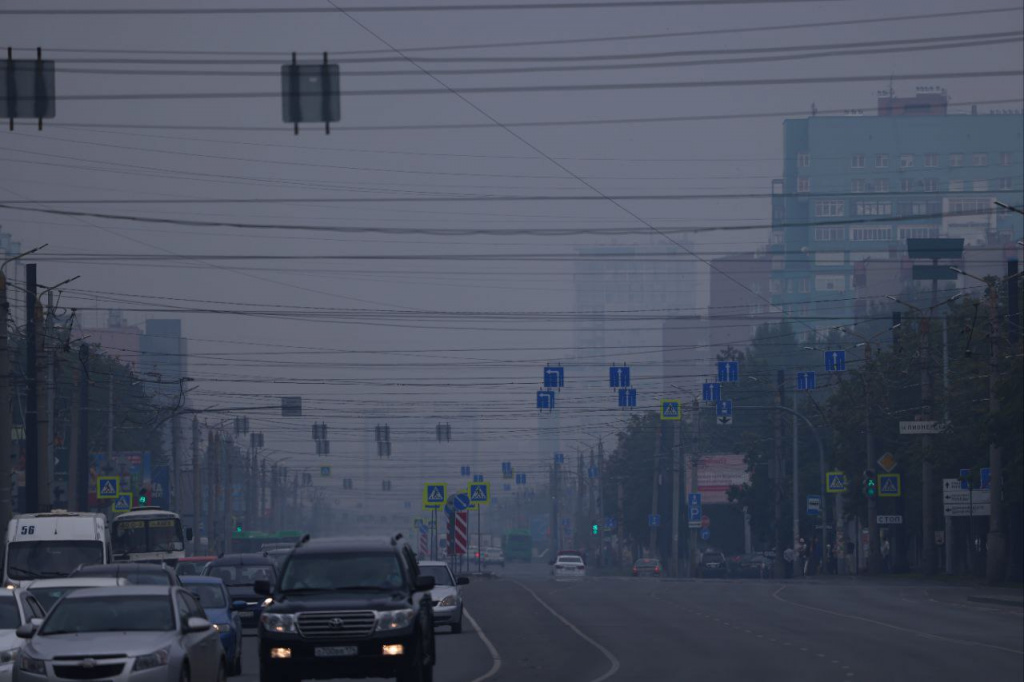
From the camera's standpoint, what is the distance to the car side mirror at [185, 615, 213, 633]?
1861cm

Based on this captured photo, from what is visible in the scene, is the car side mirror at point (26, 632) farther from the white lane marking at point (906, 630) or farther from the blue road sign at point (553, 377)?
the blue road sign at point (553, 377)

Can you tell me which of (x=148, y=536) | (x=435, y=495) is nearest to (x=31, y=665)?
(x=148, y=536)

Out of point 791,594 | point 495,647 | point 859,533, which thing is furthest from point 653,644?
point 859,533

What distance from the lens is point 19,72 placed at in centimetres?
2136

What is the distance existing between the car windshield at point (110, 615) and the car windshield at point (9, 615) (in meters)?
2.78

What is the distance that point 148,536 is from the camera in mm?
56469

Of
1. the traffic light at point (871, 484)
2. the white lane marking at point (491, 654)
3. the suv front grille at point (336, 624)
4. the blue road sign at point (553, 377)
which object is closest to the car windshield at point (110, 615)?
the suv front grille at point (336, 624)

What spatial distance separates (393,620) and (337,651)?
2.56 feet

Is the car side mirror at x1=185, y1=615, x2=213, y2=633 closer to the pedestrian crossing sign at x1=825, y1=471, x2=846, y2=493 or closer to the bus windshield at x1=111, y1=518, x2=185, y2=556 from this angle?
the bus windshield at x1=111, y1=518, x2=185, y2=556

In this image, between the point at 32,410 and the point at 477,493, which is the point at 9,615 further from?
the point at 477,493

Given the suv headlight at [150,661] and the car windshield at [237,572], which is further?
the car windshield at [237,572]

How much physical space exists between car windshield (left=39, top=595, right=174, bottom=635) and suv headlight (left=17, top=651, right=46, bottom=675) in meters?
0.68

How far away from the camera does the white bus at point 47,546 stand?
129 feet

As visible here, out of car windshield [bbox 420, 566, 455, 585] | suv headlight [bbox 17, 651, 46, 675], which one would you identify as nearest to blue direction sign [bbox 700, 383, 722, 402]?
car windshield [bbox 420, 566, 455, 585]
